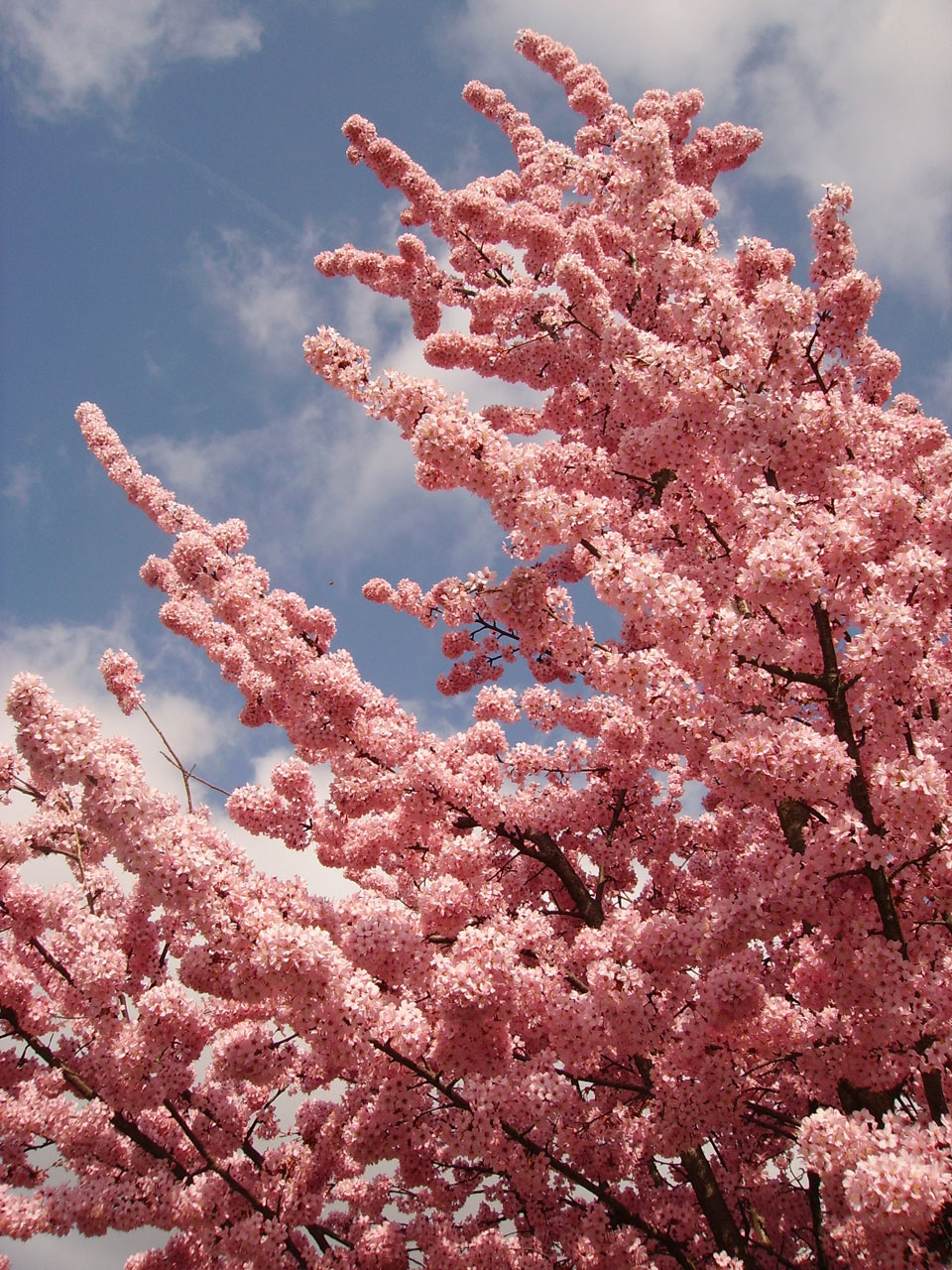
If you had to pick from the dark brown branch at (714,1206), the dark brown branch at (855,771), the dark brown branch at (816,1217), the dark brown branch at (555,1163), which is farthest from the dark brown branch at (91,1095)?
the dark brown branch at (855,771)

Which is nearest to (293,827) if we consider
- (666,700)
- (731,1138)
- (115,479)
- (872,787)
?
(666,700)

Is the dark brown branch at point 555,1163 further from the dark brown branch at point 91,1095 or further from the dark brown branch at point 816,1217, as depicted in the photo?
the dark brown branch at point 91,1095

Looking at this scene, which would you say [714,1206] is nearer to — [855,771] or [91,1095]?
[855,771]

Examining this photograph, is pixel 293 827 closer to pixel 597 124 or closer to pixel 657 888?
pixel 657 888

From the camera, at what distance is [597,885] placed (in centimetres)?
725

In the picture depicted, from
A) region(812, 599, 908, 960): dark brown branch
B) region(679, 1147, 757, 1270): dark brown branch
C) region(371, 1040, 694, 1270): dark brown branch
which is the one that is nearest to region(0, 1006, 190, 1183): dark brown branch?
region(371, 1040, 694, 1270): dark brown branch

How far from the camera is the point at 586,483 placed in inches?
319

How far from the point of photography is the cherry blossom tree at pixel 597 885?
4395 millimetres

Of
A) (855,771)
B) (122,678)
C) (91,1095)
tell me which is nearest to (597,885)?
(855,771)

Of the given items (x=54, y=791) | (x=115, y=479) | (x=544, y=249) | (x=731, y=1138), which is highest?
(x=544, y=249)

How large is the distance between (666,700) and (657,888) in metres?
3.24

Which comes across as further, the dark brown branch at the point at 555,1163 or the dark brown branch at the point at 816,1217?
the dark brown branch at the point at 816,1217

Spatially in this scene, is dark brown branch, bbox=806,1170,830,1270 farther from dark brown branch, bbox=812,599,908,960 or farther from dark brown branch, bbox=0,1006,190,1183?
dark brown branch, bbox=0,1006,190,1183

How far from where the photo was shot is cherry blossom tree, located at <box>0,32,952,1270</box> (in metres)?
4.39
